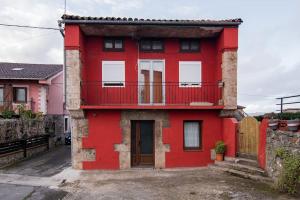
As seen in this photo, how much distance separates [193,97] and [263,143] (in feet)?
15.5

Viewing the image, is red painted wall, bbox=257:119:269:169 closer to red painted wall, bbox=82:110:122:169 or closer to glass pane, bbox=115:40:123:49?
red painted wall, bbox=82:110:122:169

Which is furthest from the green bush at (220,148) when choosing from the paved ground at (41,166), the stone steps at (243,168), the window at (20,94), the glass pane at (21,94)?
the glass pane at (21,94)

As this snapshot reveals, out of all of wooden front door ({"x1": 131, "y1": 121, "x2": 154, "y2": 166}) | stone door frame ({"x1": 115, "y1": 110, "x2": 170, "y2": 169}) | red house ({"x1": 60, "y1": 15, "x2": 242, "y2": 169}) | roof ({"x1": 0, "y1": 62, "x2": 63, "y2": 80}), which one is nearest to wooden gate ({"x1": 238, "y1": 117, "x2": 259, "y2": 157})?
red house ({"x1": 60, "y1": 15, "x2": 242, "y2": 169})

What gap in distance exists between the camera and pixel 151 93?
15141 millimetres

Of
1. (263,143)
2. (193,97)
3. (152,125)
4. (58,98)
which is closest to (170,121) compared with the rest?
(152,125)

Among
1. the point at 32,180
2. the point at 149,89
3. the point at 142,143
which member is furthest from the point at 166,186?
the point at 149,89

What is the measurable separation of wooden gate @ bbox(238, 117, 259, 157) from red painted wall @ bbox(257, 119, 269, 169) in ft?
1.79

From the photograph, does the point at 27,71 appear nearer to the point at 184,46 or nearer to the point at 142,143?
the point at 142,143

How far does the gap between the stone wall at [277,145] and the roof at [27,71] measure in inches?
741

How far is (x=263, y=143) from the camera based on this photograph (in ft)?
36.9

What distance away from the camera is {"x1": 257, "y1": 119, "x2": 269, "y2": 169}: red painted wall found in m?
11.1

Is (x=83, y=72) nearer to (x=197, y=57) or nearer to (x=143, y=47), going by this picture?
(x=143, y=47)

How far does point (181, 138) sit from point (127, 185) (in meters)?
4.28

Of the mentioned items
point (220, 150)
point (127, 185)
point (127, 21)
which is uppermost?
point (127, 21)
